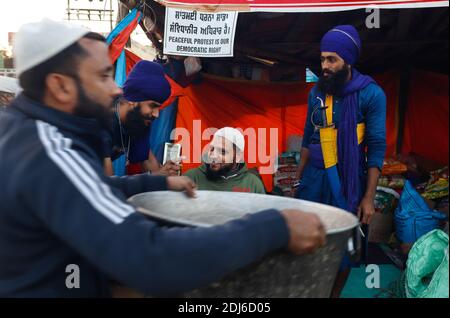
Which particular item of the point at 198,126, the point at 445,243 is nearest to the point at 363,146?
the point at 445,243

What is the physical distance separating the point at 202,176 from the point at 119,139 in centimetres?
81

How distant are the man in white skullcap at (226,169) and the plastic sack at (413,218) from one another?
1.60 m

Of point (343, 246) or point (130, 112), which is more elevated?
point (130, 112)

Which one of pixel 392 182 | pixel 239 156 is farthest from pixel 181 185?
pixel 392 182

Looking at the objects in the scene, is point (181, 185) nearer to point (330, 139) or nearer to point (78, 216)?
point (78, 216)

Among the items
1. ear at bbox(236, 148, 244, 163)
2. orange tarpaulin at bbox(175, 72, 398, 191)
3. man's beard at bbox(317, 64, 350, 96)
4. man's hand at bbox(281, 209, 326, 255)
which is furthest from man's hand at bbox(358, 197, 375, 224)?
orange tarpaulin at bbox(175, 72, 398, 191)

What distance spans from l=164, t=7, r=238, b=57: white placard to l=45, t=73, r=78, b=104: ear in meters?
2.72

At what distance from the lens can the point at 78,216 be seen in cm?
89

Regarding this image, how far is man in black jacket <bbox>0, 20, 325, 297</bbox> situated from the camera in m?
0.89

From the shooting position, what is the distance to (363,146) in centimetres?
284

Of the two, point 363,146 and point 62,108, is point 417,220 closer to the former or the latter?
point 363,146

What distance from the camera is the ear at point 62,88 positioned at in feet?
3.59

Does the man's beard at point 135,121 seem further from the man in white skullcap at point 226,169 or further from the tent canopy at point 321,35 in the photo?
the tent canopy at point 321,35

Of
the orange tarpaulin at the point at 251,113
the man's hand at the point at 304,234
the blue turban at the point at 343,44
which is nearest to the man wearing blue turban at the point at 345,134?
the blue turban at the point at 343,44
